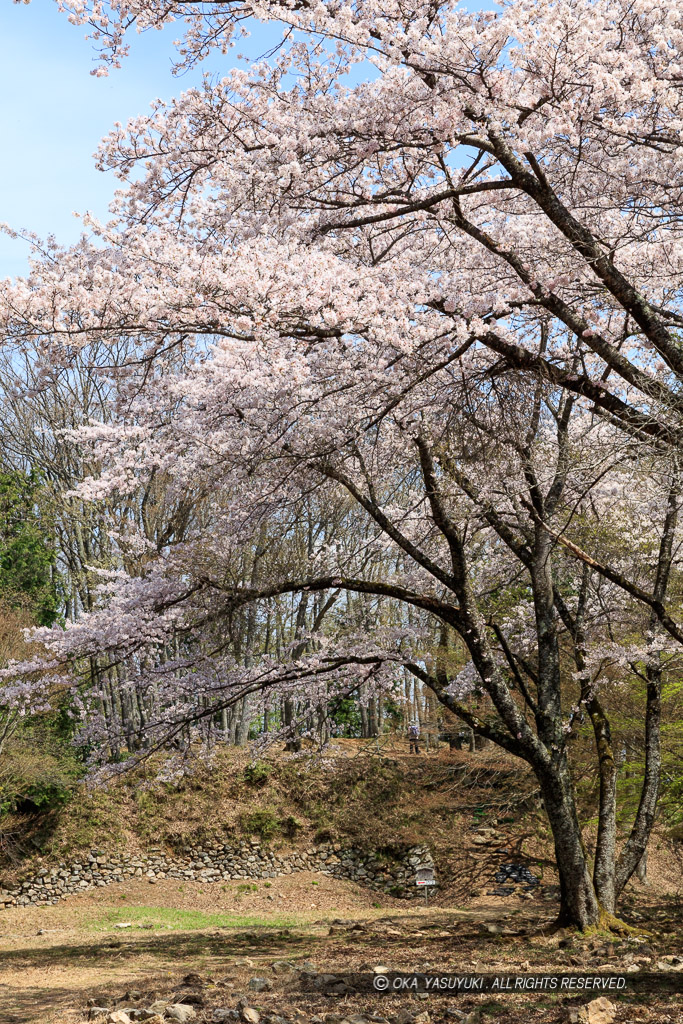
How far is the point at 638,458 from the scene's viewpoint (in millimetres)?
4656

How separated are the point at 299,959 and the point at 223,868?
10.2 meters

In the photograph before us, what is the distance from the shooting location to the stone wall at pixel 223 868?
15055mm

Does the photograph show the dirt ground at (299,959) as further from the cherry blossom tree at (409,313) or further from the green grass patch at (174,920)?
the cherry blossom tree at (409,313)

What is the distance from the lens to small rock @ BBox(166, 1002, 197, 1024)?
432cm

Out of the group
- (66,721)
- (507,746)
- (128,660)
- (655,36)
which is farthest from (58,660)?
(66,721)

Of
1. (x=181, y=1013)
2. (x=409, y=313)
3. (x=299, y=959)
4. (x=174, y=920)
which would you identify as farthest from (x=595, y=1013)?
(x=174, y=920)

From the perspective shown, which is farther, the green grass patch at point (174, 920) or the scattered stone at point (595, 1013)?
the green grass patch at point (174, 920)

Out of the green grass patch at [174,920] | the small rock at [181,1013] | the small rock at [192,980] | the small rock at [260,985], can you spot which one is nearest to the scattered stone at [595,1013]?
the small rock at [181,1013]

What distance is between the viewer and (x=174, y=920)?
12.4m

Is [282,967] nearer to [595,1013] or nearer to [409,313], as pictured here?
[595,1013]

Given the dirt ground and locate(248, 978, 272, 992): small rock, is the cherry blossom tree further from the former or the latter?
locate(248, 978, 272, 992): small rock

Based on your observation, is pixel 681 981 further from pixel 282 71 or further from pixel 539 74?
pixel 282 71

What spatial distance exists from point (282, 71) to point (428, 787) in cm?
1507

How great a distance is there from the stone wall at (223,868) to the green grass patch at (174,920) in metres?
1.64
